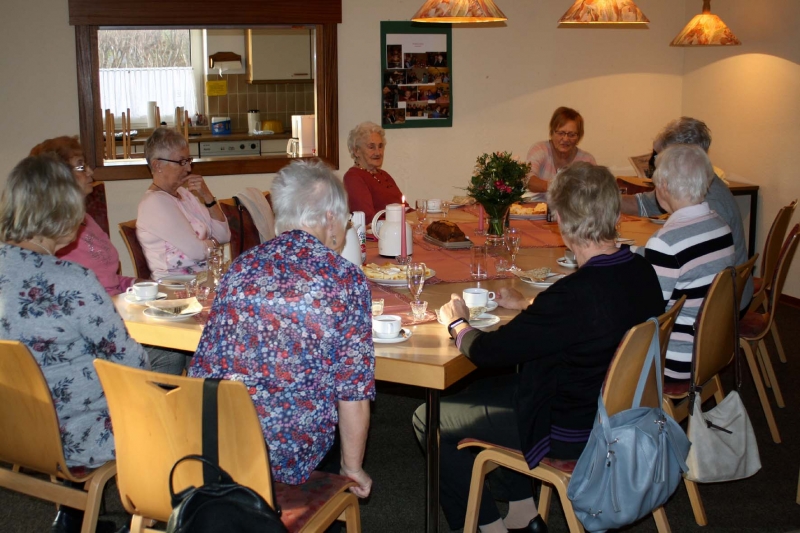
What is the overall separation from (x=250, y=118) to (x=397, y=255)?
4.90 m

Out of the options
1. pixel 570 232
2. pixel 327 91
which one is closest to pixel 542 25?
pixel 327 91

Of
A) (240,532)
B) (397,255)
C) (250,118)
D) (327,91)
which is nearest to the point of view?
(240,532)

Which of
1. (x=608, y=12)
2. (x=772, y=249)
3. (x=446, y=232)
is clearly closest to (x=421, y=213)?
(x=446, y=232)

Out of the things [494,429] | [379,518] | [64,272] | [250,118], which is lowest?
[379,518]

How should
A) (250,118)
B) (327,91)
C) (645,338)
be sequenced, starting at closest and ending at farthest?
(645,338) → (327,91) → (250,118)

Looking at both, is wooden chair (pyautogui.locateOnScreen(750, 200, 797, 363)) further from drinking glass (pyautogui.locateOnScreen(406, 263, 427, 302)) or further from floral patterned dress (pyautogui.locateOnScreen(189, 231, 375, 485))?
floral patterned dress (pyautogui.locateOnScreen(189, 231, 375, 485))

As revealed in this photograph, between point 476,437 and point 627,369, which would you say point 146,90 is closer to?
point 476,437

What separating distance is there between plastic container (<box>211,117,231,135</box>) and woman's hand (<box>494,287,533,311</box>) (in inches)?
219

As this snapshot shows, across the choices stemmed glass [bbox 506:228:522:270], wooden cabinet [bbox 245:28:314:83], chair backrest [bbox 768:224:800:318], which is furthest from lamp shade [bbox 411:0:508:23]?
wooden cabinet [bbox 245:28:314:83]

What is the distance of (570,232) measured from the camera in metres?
2.35

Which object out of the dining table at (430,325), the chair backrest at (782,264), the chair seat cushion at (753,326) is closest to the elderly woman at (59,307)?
the dining table at (430,325)

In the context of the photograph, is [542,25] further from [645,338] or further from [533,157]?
[645,338]

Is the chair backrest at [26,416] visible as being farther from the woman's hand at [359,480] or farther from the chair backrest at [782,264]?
the chair backrest at [782,264]

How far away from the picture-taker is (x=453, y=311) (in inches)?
98.3
